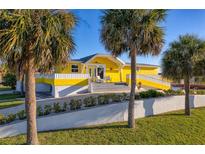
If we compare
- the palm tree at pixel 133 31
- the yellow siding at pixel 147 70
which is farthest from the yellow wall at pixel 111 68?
the palm tree at pixel 133 31

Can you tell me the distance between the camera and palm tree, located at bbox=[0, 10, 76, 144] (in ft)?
21.3

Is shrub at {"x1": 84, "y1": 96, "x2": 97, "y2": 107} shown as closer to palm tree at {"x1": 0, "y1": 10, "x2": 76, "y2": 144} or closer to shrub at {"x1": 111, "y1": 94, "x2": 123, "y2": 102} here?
shrub at {"x1": 111, "y1": 94, "x2": 123, "y2": 102}

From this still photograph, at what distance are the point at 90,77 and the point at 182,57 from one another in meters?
9.84

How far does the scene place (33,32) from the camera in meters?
6.61

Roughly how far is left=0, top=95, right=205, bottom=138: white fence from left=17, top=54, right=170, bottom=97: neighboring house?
6.28 m

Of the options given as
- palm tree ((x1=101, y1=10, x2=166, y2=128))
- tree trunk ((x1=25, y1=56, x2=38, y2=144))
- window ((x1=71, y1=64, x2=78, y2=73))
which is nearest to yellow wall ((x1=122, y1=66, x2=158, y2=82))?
window ((x1=71, y1=64, x2=78, y2=73))

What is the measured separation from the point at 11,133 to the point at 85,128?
9.59ft

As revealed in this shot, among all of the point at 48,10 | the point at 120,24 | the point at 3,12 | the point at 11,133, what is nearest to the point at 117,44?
the point at 120,24

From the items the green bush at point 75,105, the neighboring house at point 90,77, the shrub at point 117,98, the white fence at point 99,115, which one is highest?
the neighboring house at point 90,77

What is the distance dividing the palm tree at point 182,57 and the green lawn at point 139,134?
234 centimetres

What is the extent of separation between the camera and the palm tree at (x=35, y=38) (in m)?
6.50

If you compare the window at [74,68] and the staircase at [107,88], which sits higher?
the window at [74,68]

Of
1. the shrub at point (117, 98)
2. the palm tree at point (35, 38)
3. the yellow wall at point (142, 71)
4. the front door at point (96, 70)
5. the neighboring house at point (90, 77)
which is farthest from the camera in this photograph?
the yellow wall at point (142, 71)

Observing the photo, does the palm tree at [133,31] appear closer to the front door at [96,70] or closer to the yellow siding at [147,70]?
the front door at [96,70]
